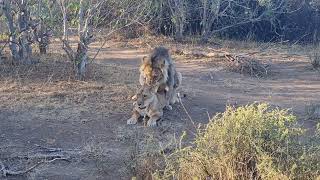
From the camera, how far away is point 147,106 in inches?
301

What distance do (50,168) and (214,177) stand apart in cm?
196

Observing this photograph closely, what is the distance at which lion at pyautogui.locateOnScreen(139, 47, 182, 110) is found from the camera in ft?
25.3

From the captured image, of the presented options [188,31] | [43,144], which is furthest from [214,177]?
[188,31]

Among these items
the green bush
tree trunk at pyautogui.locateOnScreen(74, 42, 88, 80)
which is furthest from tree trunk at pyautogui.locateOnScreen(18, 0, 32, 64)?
the green bush

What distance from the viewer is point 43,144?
22.2ft

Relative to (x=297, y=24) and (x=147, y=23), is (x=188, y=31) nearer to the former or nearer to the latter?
(x=147, y=23)

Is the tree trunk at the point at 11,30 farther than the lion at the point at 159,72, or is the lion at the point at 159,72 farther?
the tree trunk at the point at 11,30

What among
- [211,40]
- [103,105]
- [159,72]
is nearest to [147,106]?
[159,72]

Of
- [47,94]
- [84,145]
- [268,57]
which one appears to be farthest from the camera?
[268,57]

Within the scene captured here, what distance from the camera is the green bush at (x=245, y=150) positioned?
4.81 metres

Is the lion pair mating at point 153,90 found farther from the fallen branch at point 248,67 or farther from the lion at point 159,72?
the fallen branch at point 248,67

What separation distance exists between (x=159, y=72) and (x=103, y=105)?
104 centimetres

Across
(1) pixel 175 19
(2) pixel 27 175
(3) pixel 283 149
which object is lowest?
(2) pixel 27 175

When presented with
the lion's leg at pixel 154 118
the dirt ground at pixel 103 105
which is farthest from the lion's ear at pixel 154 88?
the dirt ground at pixel 103 105
